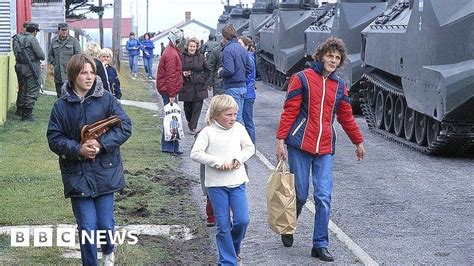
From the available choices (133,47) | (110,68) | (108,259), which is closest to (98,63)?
(110,68)

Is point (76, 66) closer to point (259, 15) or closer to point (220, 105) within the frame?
point (220, 105)

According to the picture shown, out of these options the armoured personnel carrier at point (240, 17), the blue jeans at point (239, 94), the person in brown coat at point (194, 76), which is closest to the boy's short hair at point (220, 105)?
the blue jeans at point (239, 94)

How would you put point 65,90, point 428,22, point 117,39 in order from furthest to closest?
point 117,39
point 428,22
point 65,90

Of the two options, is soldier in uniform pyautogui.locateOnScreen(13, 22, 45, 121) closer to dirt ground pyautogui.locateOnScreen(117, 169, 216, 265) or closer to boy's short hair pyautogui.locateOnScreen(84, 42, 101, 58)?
dirt ground pyautogui.locateOnScreen(117, 169, 216, 265)

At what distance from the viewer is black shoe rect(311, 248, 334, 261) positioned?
8261 mm

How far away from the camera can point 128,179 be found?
12.1 metres

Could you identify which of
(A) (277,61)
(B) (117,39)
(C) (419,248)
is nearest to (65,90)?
(C) (419,248)

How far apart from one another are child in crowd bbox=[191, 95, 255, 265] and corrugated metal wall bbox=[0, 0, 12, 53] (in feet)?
43.9

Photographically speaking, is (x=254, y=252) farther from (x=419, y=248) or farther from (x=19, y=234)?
(x=19, y=234)

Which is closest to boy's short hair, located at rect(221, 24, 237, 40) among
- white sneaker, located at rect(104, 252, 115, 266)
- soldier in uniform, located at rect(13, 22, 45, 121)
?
soldier in uniform, located at rect(13, 22, 45, 121)

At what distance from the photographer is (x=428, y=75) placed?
14766mm

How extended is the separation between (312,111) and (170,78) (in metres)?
6.83

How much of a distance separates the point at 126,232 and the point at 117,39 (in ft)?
96.1

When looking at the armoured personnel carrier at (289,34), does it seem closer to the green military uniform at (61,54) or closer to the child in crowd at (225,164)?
the green military uniform at (61,54)
